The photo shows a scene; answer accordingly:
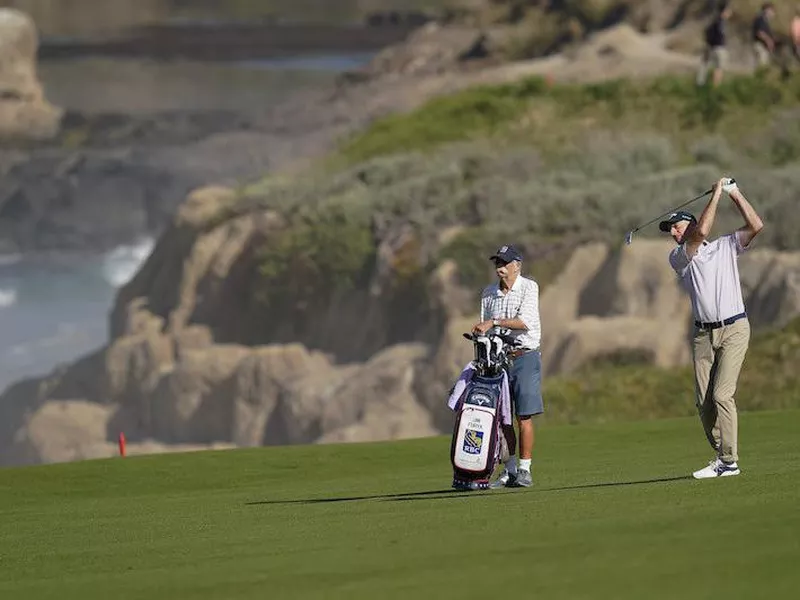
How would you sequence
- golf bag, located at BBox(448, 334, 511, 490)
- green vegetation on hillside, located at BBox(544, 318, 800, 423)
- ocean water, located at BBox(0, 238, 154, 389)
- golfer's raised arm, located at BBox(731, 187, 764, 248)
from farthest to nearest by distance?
ocean water, located at BBox(0, 238, 154, 389), green vegetation on hillside, located at BBox(544, 318, 800, 423), golf bag, located at BBox(448, 334, 511, 490), golfer's raised arm, located at BBox(731, 187, 764, 248)

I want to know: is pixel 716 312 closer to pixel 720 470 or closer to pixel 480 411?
pixel 720 470

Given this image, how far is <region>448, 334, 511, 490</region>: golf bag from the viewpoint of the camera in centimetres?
1530

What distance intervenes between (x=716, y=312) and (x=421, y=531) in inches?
118

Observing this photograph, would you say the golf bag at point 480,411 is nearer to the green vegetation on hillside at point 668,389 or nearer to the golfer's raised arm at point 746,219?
the golfer's raised arm at point 746,219

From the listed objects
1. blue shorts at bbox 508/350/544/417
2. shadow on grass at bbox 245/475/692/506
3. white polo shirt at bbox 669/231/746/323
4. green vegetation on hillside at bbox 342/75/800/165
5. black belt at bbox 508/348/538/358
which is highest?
green vegetation on hillside at bbox 342/75/800/165

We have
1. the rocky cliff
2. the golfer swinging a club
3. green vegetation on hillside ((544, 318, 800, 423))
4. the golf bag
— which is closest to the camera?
the golfer swinging a club

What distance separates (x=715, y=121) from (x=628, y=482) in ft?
155

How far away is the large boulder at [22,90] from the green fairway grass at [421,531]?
9693 centimetres

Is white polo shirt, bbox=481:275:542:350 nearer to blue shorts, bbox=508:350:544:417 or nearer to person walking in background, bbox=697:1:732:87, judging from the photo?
blue shorts, bbox=508:350:544:417

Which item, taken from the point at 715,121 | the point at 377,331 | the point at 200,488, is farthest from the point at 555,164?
the point at 200,488

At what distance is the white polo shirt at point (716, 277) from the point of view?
47.1ft

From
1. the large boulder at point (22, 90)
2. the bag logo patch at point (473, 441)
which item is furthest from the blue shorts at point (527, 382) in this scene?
the large boulder at point (22, 90)

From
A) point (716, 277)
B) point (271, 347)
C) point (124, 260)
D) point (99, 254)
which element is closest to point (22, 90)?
point (99, 254)

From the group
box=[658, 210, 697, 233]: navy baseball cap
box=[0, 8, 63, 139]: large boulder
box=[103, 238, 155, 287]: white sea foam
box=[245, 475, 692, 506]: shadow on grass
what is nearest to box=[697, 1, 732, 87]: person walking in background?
box=[245, 475, 692, 506]: shadow on grass
